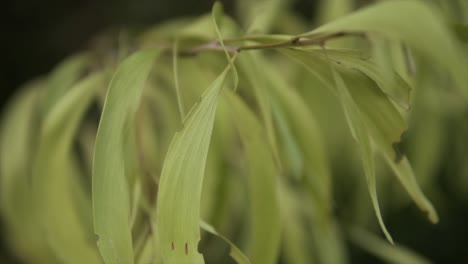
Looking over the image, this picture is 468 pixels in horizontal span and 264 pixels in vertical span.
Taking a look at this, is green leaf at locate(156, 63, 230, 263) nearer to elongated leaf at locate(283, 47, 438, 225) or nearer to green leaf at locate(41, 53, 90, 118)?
elongated leaf at locate(283, 47, 438, 225)

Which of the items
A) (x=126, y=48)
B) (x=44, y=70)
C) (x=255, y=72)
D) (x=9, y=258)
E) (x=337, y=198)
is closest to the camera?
(x=255, y=72)

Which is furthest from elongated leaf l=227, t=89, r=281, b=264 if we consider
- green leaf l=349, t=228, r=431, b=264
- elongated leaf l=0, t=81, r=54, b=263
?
elongated leaf l=0, t=81, r=54, b=263

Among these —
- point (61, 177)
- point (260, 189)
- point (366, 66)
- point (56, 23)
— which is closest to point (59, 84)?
point (61, 177)

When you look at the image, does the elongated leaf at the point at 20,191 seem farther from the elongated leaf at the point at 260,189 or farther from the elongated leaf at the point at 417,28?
the elongated leaf at the point at 417,28

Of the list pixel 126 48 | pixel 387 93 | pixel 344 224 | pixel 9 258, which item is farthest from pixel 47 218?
pixel 9 258

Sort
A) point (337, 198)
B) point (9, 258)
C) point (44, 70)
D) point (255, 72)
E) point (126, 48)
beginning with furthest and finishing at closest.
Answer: point (44, 70), point (9, 258), point (337, 198), point (126, 48), point (255, 72)

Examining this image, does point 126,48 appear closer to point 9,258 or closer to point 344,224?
point 344,224
